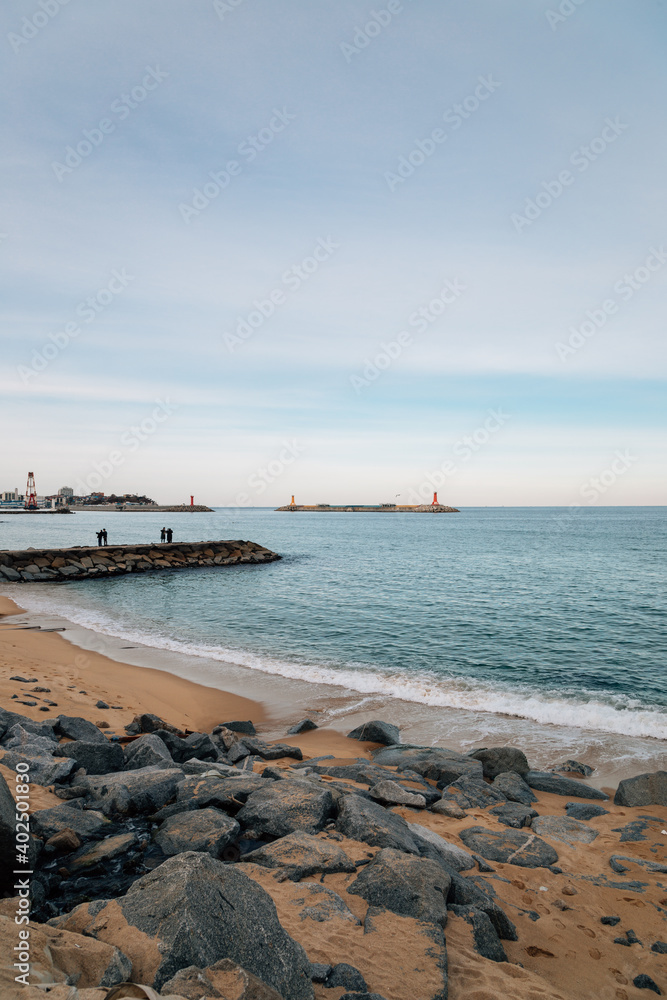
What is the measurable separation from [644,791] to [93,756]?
8554 mm

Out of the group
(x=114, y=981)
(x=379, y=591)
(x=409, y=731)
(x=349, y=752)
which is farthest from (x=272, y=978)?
(x=379, y=591)

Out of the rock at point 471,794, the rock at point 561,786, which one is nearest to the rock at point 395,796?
the rock at point 471,794

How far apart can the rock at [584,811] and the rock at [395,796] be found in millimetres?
2418

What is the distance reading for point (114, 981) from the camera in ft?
10.9

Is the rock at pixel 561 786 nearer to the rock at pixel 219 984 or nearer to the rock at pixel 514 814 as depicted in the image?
the rock at pixel 514 814

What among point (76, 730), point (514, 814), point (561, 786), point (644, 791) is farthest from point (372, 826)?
point (76, 730)

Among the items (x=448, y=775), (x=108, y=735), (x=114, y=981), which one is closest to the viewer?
(x=114, y=981)

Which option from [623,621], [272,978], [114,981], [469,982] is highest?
[114,981]

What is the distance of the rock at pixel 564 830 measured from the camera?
24.0ft

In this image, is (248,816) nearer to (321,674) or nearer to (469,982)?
(469,982)

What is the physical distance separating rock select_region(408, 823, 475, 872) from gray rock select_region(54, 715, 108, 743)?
5.50 m

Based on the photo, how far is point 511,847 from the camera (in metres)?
6.75

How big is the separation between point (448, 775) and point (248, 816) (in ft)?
14.4

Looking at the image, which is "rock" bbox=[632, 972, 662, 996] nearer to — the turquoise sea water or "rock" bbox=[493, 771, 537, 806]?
"rock" bbox=[493, 771, 537, 806]
